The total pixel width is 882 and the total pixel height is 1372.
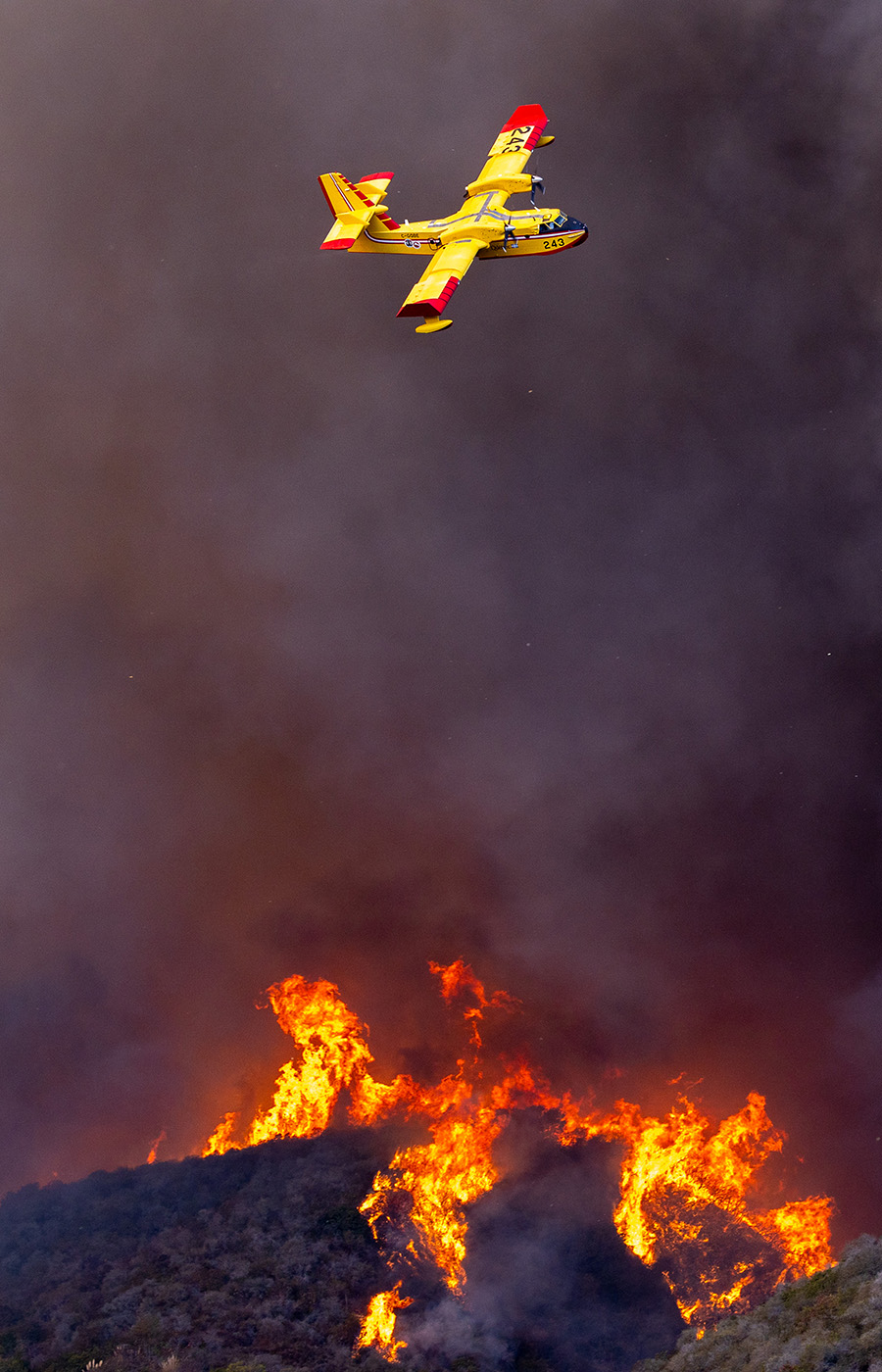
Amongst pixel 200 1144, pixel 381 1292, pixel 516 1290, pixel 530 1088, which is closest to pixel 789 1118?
pixel 530 1088

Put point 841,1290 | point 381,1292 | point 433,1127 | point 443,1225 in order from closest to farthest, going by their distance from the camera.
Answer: point 841,1290, point 381,1292, point 443,1225, point 433,1127

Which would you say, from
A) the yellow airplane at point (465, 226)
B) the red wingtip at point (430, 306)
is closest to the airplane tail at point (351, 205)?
the yellow airplane at point (465, 226)

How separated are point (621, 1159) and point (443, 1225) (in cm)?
745

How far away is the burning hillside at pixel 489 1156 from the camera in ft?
116

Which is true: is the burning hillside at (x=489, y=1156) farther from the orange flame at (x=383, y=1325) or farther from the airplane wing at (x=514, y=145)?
the airplane wing at (x=514, y=145)

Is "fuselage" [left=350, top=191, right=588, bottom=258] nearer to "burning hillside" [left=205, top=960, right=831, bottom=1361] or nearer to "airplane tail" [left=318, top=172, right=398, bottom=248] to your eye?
"airplane tail" [left=318, top=172, right=398, bottom=248]

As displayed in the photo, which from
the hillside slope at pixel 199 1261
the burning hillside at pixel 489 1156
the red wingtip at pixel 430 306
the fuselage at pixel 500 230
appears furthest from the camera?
the fuselage at pixel 500 230

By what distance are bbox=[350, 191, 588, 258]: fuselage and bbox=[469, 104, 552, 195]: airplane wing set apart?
6.02ft

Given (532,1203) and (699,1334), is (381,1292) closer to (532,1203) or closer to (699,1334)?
(532,1203)

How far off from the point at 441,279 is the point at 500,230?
3974 mm

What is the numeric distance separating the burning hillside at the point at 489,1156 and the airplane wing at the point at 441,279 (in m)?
28.2

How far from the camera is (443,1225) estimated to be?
36.8 metres

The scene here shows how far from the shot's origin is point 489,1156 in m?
39.3

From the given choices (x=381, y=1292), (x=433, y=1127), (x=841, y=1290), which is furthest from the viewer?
(x=433, y=1127)
